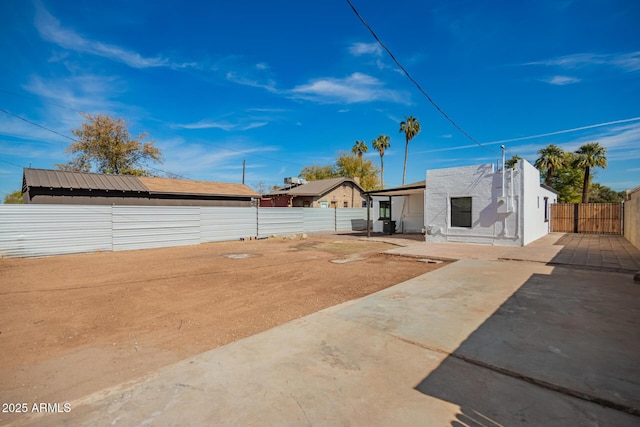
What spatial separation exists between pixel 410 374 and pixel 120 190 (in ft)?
61.6

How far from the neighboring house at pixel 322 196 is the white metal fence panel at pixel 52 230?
16.9 meters

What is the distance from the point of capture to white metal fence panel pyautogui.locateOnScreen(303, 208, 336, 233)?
2052cm

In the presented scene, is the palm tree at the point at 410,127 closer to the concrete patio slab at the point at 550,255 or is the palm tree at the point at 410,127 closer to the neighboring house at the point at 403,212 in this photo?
the neighboring house at the point at 403,212

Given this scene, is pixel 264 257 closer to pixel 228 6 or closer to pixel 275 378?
pixel 275 378

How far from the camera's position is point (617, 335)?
343 cm

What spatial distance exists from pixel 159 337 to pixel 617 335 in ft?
18.4

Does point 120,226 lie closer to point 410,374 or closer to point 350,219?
point 410,374

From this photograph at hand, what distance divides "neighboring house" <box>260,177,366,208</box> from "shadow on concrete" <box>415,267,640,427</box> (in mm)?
22840

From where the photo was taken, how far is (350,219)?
2416cm

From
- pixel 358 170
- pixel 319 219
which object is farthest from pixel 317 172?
pixel 319 219

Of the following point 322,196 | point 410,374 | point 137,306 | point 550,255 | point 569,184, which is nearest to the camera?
point 410,374

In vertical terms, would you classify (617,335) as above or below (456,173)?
below

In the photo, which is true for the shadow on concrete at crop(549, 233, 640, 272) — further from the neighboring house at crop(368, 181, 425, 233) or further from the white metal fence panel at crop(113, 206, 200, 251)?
the white metal fence panel at crop(113, 206, 200, 251)

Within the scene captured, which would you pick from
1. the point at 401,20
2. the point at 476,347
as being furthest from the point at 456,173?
the point at 476,347
